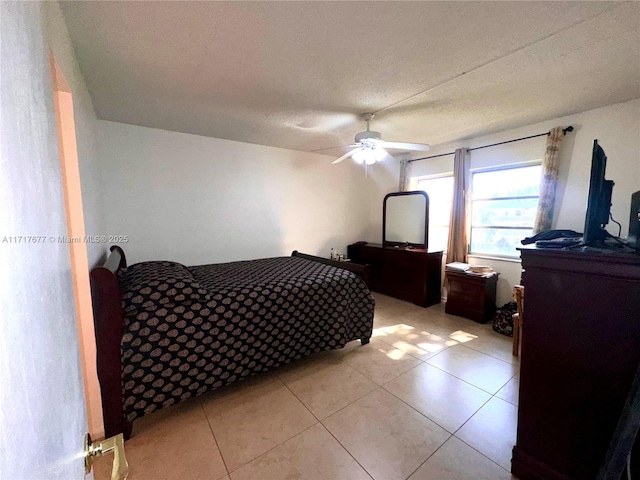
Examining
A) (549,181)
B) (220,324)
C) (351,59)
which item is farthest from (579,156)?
(220,324)

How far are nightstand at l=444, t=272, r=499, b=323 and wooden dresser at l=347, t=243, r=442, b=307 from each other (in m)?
0.34

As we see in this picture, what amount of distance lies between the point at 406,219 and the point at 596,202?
2.99 metres

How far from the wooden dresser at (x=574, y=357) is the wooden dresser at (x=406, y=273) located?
8.27ft

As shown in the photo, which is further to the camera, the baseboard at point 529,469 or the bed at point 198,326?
the bed at point 198,326

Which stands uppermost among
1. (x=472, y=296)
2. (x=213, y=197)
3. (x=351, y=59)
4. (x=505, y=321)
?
(x=351, y=59)

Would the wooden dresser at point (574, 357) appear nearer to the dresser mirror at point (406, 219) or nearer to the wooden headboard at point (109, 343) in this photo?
the wooden headboard at point (109, 343)

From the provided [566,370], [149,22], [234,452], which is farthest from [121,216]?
[566,370]

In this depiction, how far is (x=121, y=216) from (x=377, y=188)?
398 cm

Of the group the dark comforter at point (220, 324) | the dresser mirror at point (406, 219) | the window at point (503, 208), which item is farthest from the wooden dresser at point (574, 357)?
the dresser mirror at point (406, 219)

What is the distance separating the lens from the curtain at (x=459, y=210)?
3572 mm

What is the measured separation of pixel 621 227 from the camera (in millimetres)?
2480

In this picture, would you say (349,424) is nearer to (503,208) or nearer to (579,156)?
(503,208)

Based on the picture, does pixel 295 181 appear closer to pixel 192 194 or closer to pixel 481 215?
pixel 192 194

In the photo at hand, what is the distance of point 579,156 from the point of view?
2.76 metres
